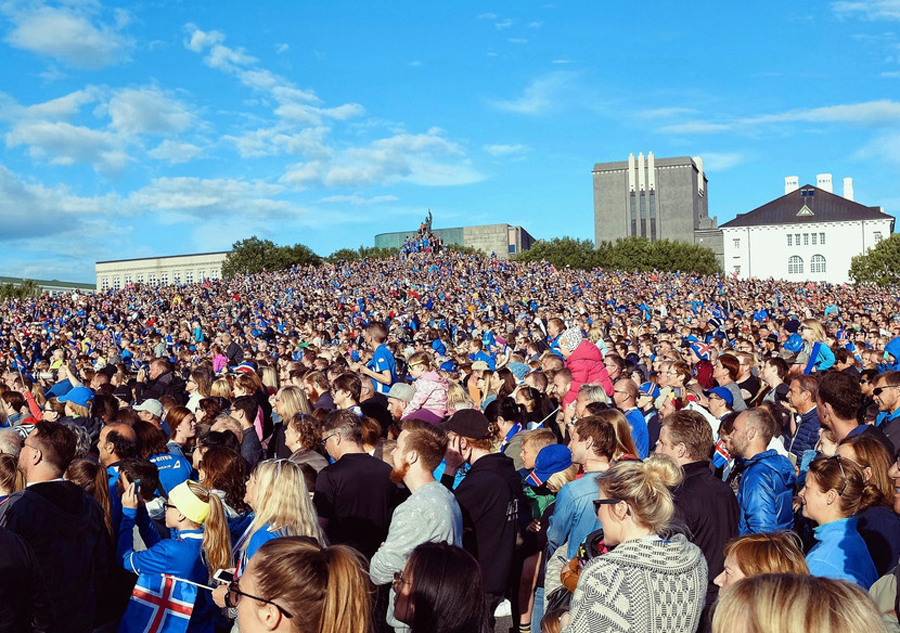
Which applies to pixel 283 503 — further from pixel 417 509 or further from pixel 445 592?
pixel 445 592

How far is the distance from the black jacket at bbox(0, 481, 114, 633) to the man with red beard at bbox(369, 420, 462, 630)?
146 cm

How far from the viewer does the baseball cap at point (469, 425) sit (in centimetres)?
517

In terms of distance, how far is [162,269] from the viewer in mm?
110000

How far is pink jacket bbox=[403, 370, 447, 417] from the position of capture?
7.72m

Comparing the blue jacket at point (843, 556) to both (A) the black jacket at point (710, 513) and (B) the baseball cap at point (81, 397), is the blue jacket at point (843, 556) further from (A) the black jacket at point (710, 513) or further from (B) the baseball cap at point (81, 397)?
(B) the baseball cap at point (81, 397)

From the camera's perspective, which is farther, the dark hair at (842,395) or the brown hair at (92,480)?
the dark hair at (842,395)

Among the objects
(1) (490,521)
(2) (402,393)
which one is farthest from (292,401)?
(1) (490,521)

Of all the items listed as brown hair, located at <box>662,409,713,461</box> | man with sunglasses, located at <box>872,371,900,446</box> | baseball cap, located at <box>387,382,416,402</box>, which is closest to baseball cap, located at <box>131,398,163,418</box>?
baseball cap, located at <box>387,382,416,402</box>

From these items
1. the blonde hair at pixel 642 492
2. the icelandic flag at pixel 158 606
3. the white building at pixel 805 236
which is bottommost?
the icelandic flag at pixel 158 606

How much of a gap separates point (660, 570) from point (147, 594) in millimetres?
2547

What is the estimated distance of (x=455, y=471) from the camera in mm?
5500

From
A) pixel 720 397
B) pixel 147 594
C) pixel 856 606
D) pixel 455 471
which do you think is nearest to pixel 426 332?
pixel 720 397

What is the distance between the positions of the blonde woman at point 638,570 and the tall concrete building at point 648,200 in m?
95.3

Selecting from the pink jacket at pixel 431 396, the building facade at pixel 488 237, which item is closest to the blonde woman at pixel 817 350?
the pink jacket at pixel 431 396
